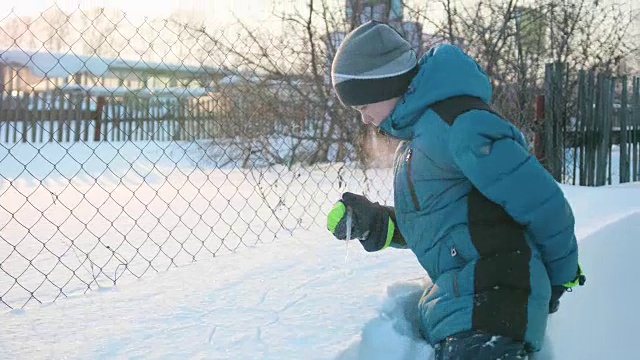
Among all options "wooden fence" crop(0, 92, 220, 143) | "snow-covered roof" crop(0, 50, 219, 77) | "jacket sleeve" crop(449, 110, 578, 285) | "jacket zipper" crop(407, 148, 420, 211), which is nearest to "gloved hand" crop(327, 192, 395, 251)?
"jacket zipper" crop(407, 148, 420, 211)

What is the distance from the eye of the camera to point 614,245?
119 inches

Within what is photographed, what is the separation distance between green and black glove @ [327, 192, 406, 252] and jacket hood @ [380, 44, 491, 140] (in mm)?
358

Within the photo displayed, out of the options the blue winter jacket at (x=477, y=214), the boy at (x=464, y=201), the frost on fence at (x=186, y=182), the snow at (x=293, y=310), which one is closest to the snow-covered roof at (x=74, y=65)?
the frost on fence at (x=186, y=182)

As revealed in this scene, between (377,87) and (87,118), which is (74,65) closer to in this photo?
(87,118)

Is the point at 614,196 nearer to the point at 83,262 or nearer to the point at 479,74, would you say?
the point at 479,74

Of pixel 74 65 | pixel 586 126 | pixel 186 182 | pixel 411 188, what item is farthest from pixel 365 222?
pixel 74 65

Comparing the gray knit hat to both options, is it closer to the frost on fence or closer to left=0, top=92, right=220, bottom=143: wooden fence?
the frost on fence

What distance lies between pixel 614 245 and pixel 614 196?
174 centimetres

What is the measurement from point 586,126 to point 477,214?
5.67 meters

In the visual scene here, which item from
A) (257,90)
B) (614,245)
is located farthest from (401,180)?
(257,90)

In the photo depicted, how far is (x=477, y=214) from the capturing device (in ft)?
5.32

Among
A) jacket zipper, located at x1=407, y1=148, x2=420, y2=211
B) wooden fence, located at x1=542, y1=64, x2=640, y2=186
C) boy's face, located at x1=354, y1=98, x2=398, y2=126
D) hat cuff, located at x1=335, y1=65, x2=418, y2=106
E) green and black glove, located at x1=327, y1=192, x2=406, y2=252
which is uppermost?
hat cuff, located at x1=335, y1=65, x2=418, y2=106

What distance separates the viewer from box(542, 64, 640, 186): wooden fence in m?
6.20

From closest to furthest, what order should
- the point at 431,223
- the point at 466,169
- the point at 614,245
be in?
the point at 466,169, the point at 431,223, the point at 614,245
